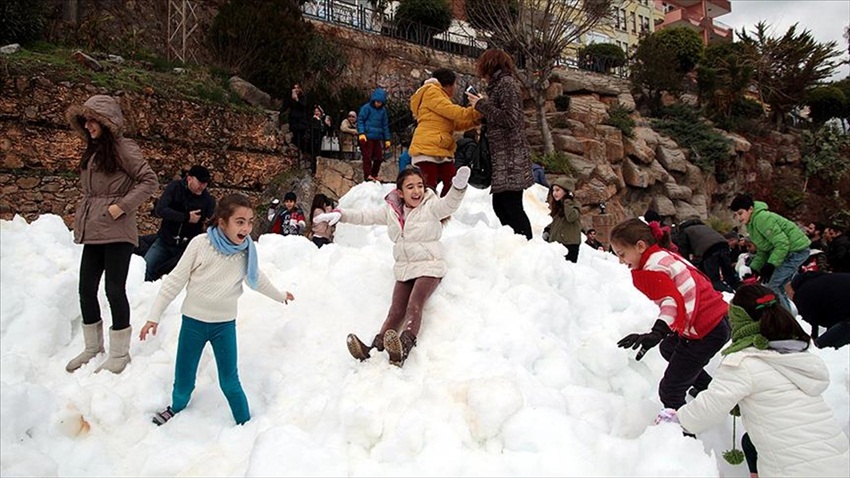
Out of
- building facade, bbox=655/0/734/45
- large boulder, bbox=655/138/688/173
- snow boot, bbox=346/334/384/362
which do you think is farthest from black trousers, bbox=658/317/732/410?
building facade, bbox=655/0/734/45

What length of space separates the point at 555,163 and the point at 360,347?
14.3 m

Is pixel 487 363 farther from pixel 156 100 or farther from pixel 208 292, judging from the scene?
pixel 156 100

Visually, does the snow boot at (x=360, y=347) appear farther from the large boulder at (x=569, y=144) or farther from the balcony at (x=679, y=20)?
the balcony at (x=679, y=20)

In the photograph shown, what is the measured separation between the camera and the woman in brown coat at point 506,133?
5.33m

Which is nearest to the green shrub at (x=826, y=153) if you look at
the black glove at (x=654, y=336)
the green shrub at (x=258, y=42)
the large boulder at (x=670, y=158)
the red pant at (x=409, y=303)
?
the large boulder at (x=670, y=158)

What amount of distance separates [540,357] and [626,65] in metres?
26.3

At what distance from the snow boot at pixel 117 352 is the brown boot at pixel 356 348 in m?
1.65

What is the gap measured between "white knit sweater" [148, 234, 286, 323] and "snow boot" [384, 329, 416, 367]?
1.05m

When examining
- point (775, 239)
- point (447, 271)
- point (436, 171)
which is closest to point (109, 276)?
point (447, 271)

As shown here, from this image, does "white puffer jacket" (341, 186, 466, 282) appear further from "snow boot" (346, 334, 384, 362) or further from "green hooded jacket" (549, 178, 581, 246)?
"green hooded jacket" (549, 178, 581, 246)

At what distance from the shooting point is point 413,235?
174 inches

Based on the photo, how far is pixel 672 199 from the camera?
20047mm

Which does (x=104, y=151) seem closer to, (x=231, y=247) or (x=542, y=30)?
(x=231, y=247)

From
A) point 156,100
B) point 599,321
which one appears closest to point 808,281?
point 599,321
